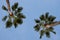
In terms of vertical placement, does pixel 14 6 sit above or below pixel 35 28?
above

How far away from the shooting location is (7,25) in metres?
36.7

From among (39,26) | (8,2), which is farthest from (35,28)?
(8,2)

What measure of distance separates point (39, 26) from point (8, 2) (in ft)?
28.2

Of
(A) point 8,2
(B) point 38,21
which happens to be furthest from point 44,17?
(A) point 8,2

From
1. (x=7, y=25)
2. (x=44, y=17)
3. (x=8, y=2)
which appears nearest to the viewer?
(x=8, y=2)

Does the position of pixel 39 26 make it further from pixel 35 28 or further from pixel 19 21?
pixel 19 21

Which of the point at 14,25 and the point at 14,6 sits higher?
the point at 14,6

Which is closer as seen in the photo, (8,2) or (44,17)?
(8,2)

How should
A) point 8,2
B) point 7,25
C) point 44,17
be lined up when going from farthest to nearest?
point 44,17, point 7,25, point 8,2

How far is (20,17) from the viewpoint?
3756 cm

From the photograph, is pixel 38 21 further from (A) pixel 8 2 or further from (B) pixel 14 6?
(A) pixel 8 2

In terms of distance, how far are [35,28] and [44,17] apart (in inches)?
90.9

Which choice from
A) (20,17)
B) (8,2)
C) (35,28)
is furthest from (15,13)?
(8,2)

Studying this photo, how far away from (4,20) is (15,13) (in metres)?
→ 1.99
